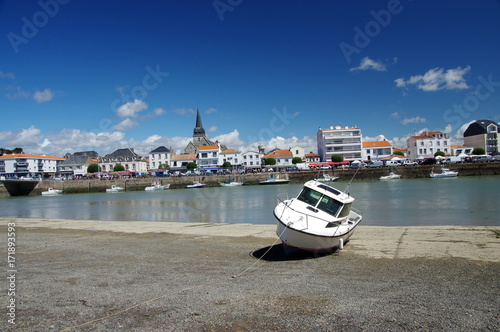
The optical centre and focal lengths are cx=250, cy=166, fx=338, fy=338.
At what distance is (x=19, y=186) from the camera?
68875 mm

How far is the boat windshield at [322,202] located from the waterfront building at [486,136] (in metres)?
102

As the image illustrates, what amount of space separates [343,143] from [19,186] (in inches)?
3060

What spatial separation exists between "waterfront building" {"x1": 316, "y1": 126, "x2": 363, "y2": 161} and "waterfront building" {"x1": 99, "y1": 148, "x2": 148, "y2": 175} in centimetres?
6212

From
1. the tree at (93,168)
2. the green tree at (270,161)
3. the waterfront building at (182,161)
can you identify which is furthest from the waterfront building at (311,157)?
the tree at (93,168)

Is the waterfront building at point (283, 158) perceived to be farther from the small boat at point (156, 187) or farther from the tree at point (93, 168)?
the tree at point (93, 168)

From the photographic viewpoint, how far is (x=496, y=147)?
93.9m

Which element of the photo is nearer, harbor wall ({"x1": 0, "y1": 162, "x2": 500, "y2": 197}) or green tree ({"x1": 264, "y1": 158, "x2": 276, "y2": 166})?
harbor wall ({"x1": 0, "y1": 162, "x2": 500, "y2": 197})

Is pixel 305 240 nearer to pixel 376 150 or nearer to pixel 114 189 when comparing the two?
pixel 114 189

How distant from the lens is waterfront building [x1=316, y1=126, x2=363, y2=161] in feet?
Answer: 306

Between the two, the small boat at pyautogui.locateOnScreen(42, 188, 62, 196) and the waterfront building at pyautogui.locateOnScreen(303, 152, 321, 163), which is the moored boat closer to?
the small boat at pyautogui.locateOnScreen(42, 188, 62, 196)

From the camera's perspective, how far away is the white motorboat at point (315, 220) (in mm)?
10086

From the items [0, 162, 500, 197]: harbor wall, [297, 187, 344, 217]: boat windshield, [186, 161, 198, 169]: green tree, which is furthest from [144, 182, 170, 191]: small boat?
[297, 187, 344, 217]: boat windshield

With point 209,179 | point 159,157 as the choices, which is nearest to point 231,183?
point 209,179

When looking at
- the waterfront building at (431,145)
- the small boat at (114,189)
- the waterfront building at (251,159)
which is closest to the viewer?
the small boat at (114,189)
